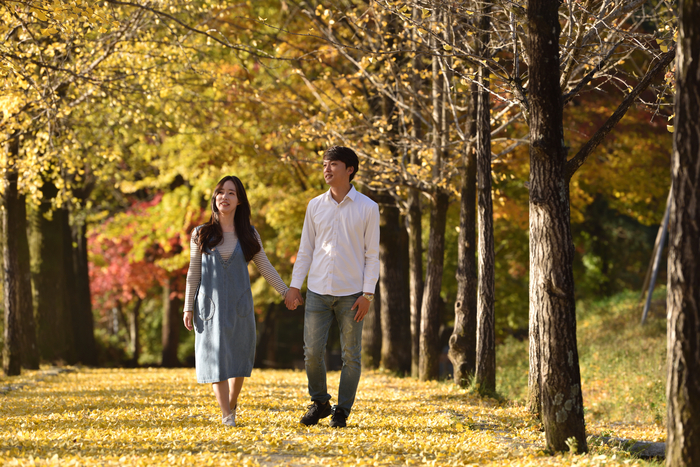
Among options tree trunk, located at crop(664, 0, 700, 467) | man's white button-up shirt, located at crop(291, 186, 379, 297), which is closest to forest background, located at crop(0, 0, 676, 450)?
tree trunk, located at crop(664, 0, 700, 467)

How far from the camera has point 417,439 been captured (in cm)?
557

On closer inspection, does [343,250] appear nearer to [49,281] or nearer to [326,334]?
[326,334]

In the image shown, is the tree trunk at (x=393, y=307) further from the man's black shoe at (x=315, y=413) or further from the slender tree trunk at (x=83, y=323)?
the slender tree trunk at (x=83, y=323)

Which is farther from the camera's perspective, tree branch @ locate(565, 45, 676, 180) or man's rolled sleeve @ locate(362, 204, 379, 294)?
man's rolled sleeve @ locate(362, 204, 379, 294)

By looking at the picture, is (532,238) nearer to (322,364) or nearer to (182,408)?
(322,364)

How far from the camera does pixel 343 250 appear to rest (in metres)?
5.88

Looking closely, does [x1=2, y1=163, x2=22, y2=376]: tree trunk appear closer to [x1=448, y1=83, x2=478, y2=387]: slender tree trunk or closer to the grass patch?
[x1=448, y1=83, x2=478, y2=387]: slender tree trunk

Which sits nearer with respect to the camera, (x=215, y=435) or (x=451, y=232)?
(x=215, y=435)

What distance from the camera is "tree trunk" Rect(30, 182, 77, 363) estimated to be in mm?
15008

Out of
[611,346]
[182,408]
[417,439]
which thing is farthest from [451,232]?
[417,439]

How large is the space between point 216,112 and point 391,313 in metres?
6.10

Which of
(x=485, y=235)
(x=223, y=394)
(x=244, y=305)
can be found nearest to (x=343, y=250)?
(x=244, y=305)

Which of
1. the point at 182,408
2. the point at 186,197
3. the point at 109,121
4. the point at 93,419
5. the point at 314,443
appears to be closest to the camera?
the point at 314,443

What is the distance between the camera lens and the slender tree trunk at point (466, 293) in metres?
9.72
